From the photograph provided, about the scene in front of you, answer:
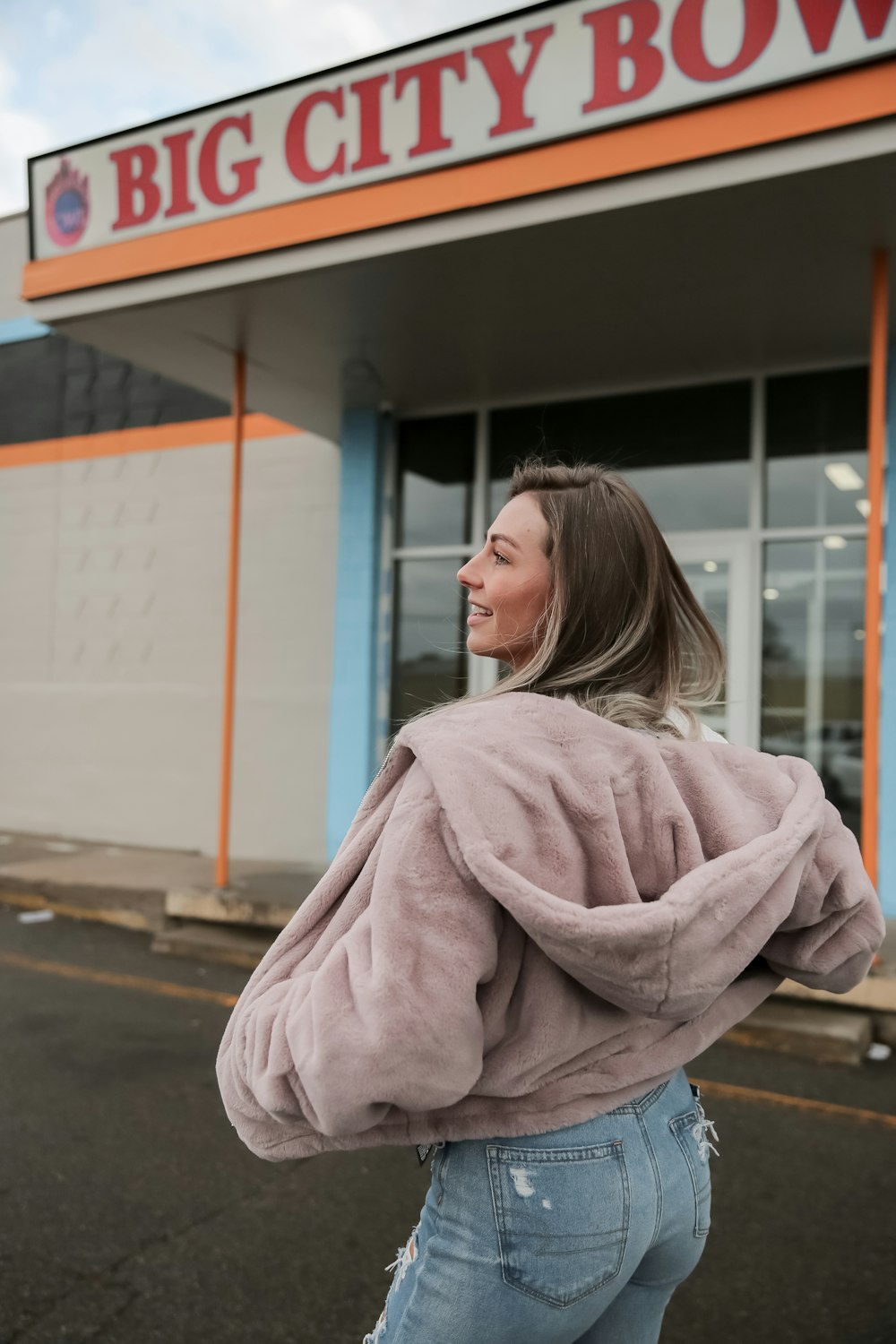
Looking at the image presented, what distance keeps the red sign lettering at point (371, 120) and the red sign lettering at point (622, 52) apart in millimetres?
1092

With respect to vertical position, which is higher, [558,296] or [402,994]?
[558,296]

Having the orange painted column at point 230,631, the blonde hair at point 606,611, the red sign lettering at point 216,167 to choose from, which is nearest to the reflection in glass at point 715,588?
the orange painted column at point 230,631

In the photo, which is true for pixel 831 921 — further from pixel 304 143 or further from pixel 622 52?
pixel 304 143

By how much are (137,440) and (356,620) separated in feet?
11.1

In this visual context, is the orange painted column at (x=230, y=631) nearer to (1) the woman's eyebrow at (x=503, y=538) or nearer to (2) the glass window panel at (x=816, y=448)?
(2) the glass window panel at (x=816, y=448)

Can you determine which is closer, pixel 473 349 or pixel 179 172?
pixel 179 172

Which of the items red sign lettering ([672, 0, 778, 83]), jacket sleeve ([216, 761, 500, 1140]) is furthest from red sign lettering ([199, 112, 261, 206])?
jacket sleeve ([216, 761, 500, 1140])

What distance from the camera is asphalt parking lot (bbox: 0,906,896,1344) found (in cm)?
270

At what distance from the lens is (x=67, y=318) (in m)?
6.50

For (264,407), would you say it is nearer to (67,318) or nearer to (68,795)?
(67,318)

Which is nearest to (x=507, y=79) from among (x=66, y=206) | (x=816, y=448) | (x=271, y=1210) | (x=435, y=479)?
(x=66, y=206)

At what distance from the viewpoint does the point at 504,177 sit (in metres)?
4.87

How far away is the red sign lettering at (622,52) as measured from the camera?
4402 mm

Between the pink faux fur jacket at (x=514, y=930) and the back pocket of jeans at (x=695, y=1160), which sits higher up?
the pink faux fur jacket at (x=514, y=930)
